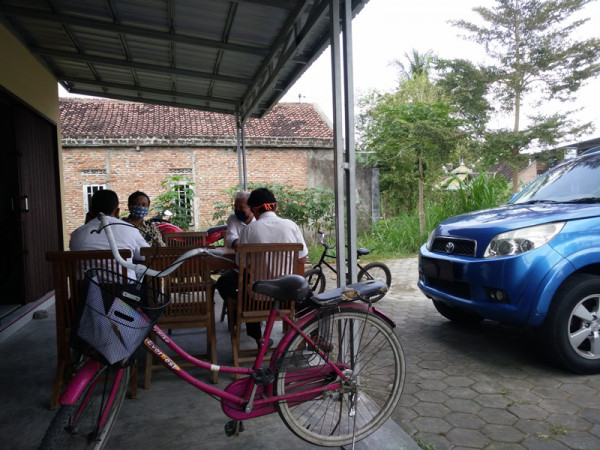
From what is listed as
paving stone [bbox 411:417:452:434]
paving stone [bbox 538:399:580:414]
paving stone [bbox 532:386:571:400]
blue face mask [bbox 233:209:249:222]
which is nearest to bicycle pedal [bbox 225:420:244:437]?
paving stone [bbox 411:417:452:434]

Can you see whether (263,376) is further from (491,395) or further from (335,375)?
(491,395)

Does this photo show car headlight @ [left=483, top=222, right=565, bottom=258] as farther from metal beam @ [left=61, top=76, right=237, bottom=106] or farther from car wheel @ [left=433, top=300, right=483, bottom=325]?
metal beam @ [left=61, top=76, right=237, bottom=106]

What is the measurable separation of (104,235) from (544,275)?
3.23 m

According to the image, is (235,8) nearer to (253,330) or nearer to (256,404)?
(253,330)

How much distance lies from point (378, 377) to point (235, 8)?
3333 mm

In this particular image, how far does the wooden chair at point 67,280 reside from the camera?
2.87 m

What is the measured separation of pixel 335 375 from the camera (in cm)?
253

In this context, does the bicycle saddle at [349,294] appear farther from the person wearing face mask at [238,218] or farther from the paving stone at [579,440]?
the person wearing face mask at [238,218]

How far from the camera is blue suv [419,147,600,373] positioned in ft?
11.3

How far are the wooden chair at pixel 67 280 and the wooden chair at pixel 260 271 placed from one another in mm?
830

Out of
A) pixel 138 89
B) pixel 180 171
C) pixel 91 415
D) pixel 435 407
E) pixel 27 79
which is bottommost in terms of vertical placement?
pixel 435 407

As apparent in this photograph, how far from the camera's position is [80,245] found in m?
3.30

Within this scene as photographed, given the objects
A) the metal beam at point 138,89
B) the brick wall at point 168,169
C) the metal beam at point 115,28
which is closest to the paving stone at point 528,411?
the metal beam at point 115,28

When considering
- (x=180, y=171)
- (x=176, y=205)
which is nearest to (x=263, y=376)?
(x=176, y=205)
